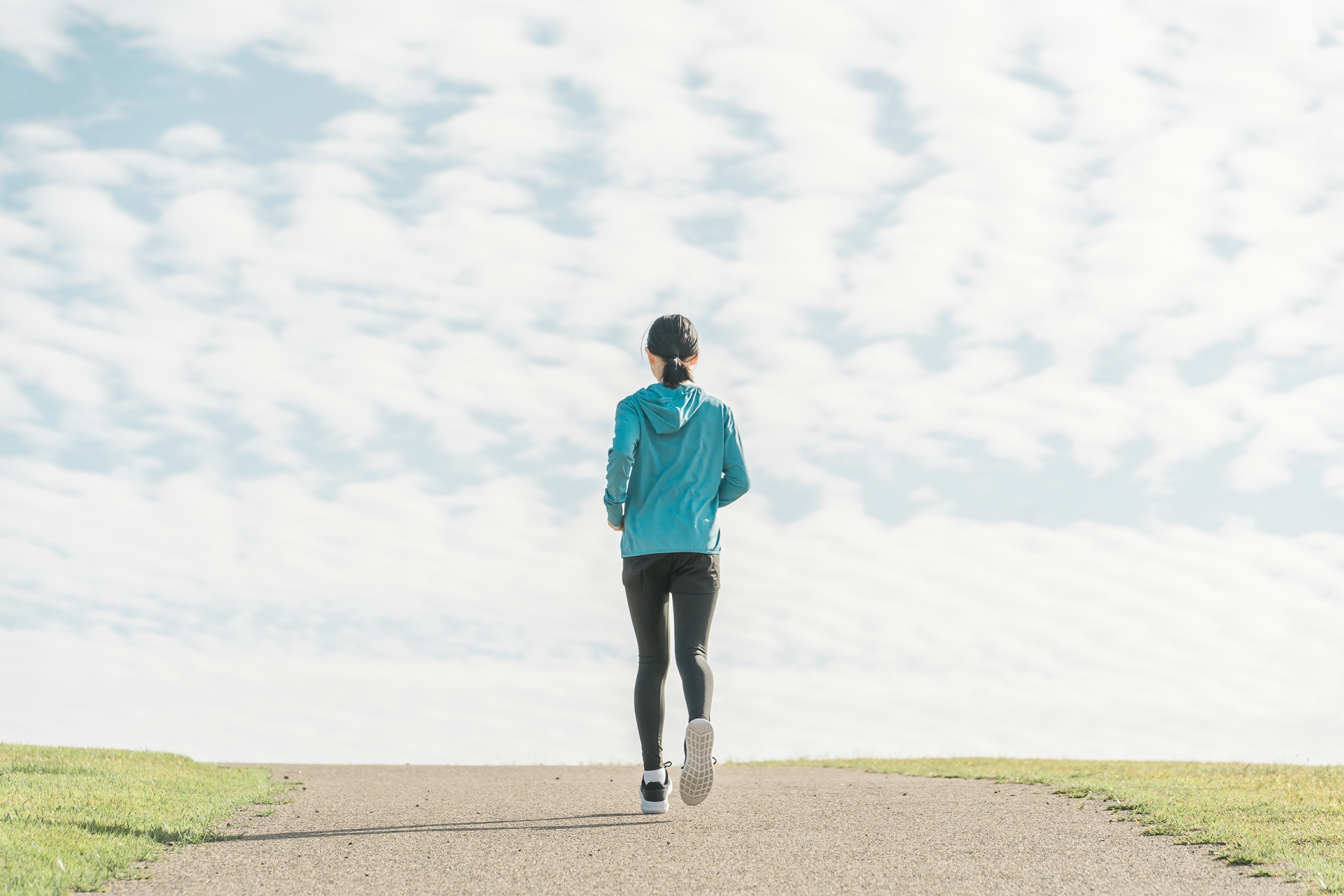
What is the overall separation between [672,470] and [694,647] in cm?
111

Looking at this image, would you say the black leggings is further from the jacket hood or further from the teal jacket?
the jacket hood

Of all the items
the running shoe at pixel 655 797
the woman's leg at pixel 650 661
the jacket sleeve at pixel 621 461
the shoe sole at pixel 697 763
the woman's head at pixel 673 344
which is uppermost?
the woman's head at pixel 673 344

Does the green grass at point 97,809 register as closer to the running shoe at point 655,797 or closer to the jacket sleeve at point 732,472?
the running shoe at point 655,797

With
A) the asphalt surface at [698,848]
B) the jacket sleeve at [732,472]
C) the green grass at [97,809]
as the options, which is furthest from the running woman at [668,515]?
the green grass at [97,809]

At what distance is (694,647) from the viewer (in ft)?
22.4

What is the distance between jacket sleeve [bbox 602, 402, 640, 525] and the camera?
6895mm

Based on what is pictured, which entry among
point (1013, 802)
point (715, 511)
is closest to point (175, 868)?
point (715, 511)

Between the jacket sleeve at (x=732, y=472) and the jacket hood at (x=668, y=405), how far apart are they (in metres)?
0.26

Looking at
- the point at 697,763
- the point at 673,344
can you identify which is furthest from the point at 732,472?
the point at 697,763

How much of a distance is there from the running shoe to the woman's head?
2.59 meters

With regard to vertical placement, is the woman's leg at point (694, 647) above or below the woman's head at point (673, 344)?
below

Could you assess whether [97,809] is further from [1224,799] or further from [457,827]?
[1224,799]

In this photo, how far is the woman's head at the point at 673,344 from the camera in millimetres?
7250

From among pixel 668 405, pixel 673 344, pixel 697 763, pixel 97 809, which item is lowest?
pixel 97 809
